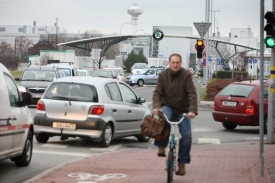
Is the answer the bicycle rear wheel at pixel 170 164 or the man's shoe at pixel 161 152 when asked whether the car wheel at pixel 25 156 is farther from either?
the bicycle rear wheel at pixel 170 164

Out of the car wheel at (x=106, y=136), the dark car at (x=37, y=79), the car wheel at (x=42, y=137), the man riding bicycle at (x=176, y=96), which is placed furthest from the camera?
the dark car at (x=37, y=79)

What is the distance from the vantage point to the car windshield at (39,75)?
29.6 metres

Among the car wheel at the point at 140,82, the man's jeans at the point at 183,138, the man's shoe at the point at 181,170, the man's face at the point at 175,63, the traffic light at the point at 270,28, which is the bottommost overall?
the car wheel at the point at 140,82

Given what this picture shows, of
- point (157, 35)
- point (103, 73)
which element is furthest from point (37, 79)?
point (103, 73)

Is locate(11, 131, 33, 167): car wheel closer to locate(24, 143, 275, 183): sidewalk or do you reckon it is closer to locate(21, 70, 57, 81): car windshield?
locate(24, 143, 275, 183): sidewalk

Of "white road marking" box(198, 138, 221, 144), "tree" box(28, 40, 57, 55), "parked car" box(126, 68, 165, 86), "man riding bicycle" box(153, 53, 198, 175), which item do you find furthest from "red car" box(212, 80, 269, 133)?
"tree" box(28, 40, 57, 55)

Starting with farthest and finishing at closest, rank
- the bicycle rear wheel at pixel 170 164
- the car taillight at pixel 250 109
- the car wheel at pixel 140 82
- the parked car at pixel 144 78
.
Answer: the car wheel at pixel 140 82 → the parked car at pixel 144 78 → the car taillight at pixel 250 109 → the bicycle rear wheel at pixel 170 164

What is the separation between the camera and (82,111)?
14633 millimetres

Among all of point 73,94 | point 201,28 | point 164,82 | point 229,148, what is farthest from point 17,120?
point 201,28

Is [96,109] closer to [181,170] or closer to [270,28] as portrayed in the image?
[270,28]

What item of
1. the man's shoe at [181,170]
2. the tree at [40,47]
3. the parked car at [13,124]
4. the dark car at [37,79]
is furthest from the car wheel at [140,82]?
the man's shoe at [181,170]

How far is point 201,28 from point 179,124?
902 inches

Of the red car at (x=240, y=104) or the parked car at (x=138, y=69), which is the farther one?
the parked car at (x=138, y=69)

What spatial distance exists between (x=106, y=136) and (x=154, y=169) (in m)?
3.95
